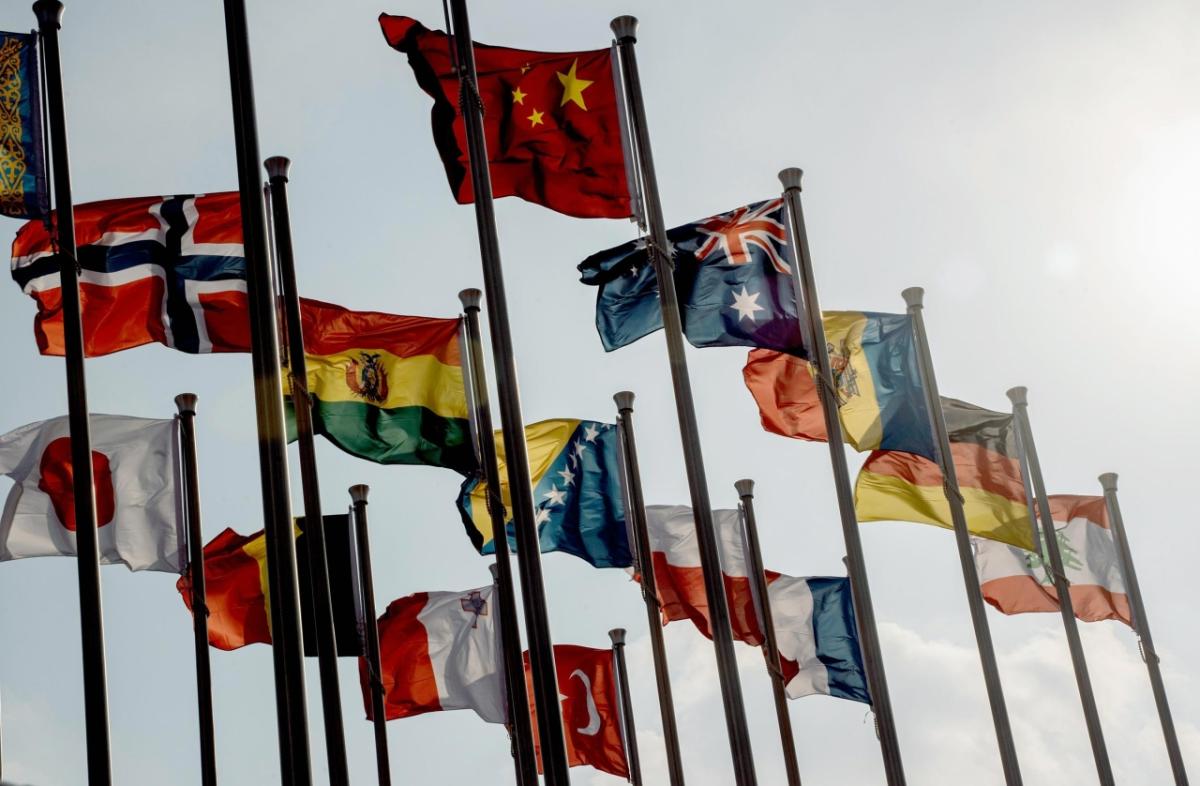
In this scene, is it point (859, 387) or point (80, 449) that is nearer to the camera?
point (80, 449)

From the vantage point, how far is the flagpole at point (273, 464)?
11.1 m

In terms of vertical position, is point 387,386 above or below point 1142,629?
above

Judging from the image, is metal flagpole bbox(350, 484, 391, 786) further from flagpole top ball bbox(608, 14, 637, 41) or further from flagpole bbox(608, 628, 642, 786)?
flagpole top ball bbox(608, 14, 637, 41)

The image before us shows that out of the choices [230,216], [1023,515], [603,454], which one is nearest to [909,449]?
[1023,515]

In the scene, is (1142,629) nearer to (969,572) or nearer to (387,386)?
(969,572)

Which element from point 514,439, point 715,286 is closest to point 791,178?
point 715,286

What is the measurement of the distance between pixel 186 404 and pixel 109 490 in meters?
1.48

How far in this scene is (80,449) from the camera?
46.2ft

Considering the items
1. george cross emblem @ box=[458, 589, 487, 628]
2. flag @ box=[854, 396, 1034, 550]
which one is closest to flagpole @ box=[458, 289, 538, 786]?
george cross emblem @ box=[458, 589, 487, 628]

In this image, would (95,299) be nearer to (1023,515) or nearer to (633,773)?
(633,773)

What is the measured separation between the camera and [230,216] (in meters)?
18.6

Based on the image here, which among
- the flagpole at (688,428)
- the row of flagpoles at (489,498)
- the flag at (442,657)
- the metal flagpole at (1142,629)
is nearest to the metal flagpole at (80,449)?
the row of flagpoles at (489,498)

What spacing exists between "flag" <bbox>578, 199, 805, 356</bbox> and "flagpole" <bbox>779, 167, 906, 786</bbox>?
0.84 ft

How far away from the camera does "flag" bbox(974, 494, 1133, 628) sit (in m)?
22.8
